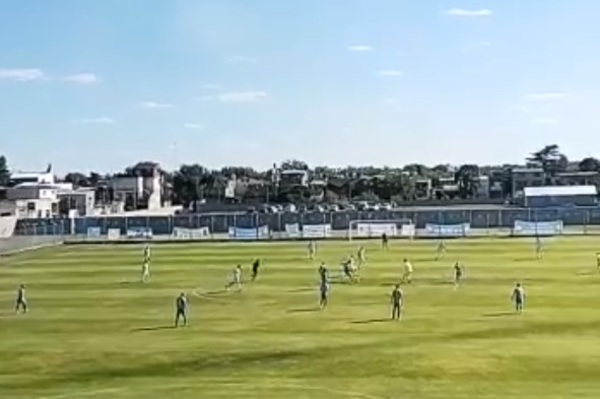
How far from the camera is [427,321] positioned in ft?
149

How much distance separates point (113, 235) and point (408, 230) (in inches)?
1175

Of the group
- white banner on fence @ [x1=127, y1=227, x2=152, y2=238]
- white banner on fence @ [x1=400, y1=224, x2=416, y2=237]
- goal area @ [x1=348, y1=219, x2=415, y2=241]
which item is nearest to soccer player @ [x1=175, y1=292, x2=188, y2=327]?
goal area @ [x1=348, y1=219, x2=415, y2=241]

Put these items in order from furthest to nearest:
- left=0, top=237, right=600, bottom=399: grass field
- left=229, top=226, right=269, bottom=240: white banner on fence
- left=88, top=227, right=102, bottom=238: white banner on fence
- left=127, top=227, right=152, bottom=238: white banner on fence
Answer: left=88, top=227, right=102, bottom=238: white banner on fence < left=127, top=227, right=152, bottom=238: white banner on fence < left=229, top=226, right=269, bottom=240: white banner on fence < left=0, top=237, right=600, bottom=399: grass field

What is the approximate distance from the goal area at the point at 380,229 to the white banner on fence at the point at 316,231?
228 centimetres

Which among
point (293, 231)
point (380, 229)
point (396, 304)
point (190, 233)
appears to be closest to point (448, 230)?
point (380, 229)

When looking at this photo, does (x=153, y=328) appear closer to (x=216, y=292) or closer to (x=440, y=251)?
(x=216, y=292)

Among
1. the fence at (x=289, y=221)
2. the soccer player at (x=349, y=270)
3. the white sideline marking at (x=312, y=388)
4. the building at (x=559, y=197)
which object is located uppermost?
the building at (x=559, y=197)

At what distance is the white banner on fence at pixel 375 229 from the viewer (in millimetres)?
104688

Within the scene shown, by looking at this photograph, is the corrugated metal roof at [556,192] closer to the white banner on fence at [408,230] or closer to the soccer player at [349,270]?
the white banner on fence at [408,230]

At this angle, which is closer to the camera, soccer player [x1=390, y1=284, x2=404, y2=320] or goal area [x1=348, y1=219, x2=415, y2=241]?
soccer player [x1=390, y1=284, x2=404, y2=320]

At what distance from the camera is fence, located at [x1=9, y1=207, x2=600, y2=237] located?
11194 centimetres

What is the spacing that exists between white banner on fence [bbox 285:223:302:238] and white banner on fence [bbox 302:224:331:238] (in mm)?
664

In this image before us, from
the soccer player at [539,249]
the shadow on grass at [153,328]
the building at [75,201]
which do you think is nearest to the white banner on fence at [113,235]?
the soccer player at [539,249]

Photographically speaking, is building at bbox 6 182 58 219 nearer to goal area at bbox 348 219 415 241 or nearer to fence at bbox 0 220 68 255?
fence at bbox 0 220 68 255
